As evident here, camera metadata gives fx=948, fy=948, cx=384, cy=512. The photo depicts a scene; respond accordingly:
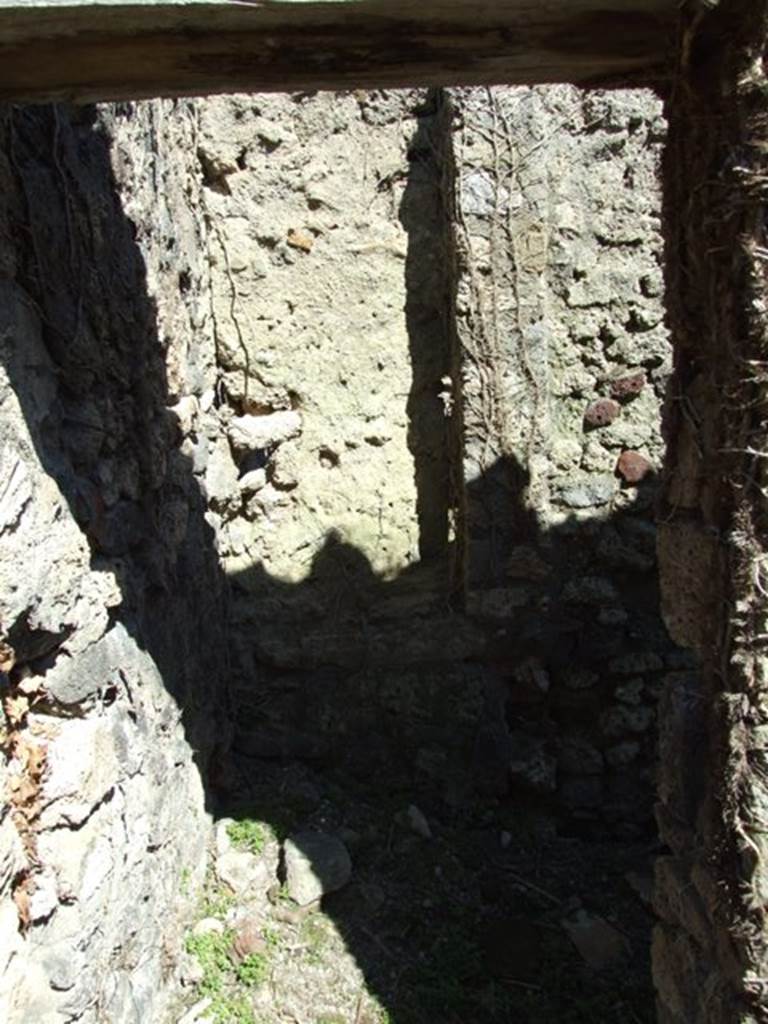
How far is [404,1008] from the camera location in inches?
110

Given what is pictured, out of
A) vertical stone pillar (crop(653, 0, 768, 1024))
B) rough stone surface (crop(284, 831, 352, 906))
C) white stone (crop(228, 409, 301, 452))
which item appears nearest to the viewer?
vertical stone pillar (crop(653, 0, 768, 1024))

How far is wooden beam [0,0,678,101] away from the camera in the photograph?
5.20 feet

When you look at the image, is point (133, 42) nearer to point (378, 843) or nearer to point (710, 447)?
point (710, 447)

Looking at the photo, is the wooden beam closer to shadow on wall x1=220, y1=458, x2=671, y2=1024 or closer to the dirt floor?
shadow on wall x1=220, y1=458, x2=671, y2=1024

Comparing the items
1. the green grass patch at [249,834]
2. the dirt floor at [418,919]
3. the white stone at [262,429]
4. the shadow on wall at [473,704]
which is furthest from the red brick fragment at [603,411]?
the green grass patch at [249,834]

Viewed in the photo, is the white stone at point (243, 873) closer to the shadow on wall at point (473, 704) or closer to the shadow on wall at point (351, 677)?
the shadow on wall at point (351, 677)

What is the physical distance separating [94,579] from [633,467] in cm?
227

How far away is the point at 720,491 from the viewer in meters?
1.87

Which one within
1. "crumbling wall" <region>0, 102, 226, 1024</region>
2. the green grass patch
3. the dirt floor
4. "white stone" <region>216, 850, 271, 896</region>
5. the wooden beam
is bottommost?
the dirt floor

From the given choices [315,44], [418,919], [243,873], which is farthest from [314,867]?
[315,44]

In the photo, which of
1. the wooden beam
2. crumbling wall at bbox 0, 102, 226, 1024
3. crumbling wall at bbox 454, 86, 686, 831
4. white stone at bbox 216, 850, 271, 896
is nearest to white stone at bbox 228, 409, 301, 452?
crumbling wall at bbox 0, 102, 226, 1024

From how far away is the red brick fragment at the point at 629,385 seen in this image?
372 cm

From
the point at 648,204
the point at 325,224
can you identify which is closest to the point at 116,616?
the point at 325,224

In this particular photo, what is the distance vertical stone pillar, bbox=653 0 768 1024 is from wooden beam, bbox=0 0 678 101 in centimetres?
17
